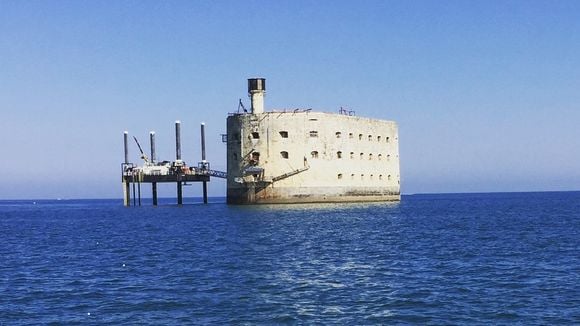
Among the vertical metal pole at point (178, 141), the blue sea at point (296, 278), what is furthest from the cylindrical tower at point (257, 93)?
the blue sea at point (296, 278)

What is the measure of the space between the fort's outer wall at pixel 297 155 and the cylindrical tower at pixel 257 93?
2176 millimetres

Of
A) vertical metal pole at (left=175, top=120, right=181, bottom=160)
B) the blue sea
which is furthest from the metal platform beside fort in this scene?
the blue sea

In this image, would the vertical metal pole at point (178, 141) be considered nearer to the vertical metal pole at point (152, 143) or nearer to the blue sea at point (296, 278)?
the vertical metal pole at point (152, 143)

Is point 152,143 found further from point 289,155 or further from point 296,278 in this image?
point 296,278

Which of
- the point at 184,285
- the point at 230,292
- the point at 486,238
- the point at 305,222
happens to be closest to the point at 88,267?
the point at 184,285

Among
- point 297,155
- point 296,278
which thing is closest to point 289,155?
point 297,155

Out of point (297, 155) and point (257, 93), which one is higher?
point (257, 93)

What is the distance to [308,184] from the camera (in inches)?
2643

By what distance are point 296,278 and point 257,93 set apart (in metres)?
48.5

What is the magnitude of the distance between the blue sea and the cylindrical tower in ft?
99.7

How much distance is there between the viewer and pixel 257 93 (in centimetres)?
6962

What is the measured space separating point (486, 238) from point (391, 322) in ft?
67.9

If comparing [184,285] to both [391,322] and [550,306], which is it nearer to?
[391,322]

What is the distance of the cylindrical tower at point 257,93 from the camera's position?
2726 inches
